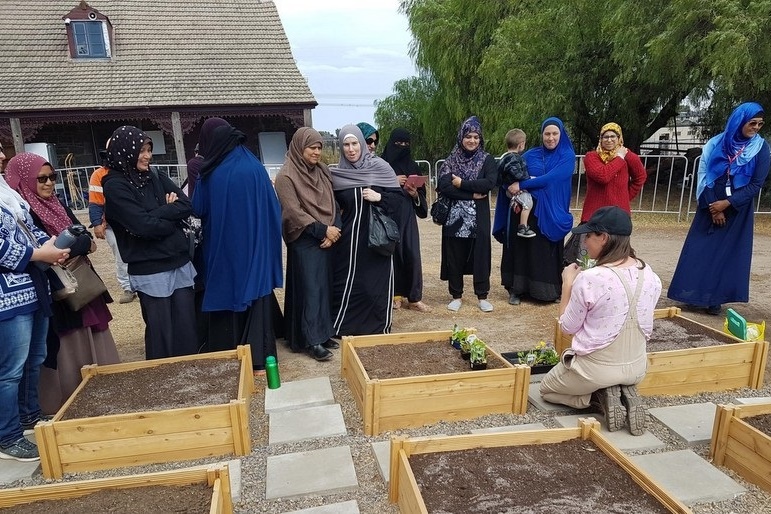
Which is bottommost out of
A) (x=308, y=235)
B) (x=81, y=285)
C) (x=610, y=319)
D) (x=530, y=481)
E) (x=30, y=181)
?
(x=530, y=481)

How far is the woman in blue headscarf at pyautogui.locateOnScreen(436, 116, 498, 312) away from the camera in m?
4.93

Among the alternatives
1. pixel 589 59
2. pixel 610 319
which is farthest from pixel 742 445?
pixel 589 59

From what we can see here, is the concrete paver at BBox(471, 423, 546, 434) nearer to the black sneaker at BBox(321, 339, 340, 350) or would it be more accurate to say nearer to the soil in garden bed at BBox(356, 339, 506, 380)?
the soil in garden bed at BBox(356, 339, 506, 380)

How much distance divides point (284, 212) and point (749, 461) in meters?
3.29

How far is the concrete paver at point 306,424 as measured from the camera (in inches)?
123

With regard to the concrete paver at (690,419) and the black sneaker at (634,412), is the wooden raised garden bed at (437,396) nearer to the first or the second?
the black sneaker at (634,412)

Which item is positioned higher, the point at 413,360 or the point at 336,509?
the point at 413,360

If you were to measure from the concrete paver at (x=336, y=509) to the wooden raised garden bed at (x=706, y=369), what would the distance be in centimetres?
216

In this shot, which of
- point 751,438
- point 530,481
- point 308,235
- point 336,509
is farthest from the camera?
point 308,235

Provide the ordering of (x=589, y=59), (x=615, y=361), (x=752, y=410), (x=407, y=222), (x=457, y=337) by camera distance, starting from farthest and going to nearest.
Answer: (x=589, y=59) < (x=407, y=222) < (x=457, y=337) < (x=615, y=361) < (x=752, y=410)

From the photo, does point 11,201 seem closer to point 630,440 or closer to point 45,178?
point 45,178

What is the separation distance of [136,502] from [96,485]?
213 millimetres

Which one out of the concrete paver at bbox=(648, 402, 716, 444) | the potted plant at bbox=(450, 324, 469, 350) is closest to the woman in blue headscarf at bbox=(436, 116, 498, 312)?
the potted plant at bbox=(450, 324, 469, 350)

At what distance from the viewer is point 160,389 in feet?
10.8
